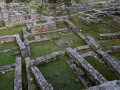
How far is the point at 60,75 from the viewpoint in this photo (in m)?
9.42

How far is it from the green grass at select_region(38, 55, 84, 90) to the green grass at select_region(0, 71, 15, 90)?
8.00 feet

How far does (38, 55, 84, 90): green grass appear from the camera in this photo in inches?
331

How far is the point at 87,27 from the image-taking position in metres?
18.9

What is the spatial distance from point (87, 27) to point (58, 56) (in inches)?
365

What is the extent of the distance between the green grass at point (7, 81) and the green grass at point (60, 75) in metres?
2.44

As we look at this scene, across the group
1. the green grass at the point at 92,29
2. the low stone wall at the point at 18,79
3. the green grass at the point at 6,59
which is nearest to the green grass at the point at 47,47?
the green grass at the point at 6,59

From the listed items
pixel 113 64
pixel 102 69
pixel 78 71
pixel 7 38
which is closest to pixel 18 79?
pixel 78 71

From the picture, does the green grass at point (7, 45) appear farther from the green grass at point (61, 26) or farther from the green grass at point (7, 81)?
the green grass at point (61, 26)

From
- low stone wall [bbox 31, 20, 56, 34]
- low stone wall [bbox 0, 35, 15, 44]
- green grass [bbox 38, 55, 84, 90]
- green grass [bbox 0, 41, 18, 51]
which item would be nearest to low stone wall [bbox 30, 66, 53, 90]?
green grass [bbox 38, 55, 84, 90]

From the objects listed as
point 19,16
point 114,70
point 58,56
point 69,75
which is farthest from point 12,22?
point 114,70

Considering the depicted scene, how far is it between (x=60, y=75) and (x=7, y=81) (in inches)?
161

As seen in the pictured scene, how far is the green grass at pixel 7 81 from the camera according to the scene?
847cm

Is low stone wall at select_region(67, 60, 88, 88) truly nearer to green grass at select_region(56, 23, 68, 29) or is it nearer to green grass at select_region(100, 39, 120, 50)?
green grass at select_region(100, 39, 120, 50)

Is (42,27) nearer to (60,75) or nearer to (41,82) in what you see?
(60,75)
